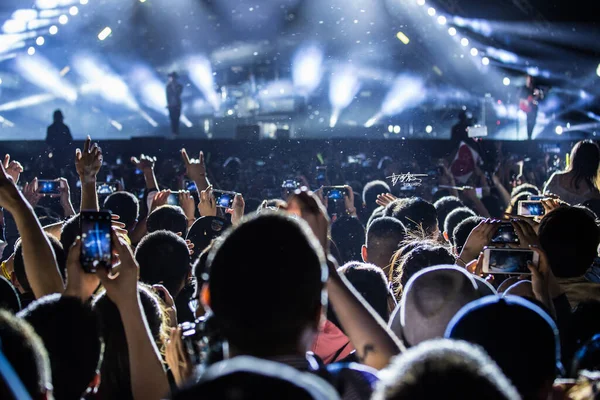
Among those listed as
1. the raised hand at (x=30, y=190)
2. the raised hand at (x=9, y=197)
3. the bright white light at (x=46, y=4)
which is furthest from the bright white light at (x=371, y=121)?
the raised hand at (x=9, y=197)

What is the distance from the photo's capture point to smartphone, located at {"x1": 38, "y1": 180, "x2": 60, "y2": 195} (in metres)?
4.98

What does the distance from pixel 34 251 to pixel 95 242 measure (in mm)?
469

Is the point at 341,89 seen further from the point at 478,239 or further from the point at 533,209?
the point at 478,239

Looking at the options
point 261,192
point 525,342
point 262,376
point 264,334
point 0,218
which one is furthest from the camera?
point 261,192

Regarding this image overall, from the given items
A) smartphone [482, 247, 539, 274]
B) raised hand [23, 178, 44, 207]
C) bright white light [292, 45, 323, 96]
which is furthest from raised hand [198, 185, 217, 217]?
bright white light [292, 45, 323, 96]

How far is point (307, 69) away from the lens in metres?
18.7

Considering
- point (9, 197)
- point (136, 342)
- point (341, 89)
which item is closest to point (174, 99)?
point (341, 89)

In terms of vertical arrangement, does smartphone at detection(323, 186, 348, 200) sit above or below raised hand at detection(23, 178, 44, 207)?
below

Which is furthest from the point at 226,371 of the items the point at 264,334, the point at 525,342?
the point at 525,342

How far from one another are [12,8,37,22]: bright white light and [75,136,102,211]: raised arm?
11.7 metres

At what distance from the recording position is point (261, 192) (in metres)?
7.45

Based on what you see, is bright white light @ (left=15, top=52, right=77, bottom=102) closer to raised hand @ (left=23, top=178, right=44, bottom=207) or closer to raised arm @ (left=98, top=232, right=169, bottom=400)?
raised hand @ (left=23, top=178, right=44, bottom=207)

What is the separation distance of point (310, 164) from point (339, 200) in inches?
173

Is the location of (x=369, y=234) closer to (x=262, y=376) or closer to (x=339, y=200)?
(x=339, y=200)
